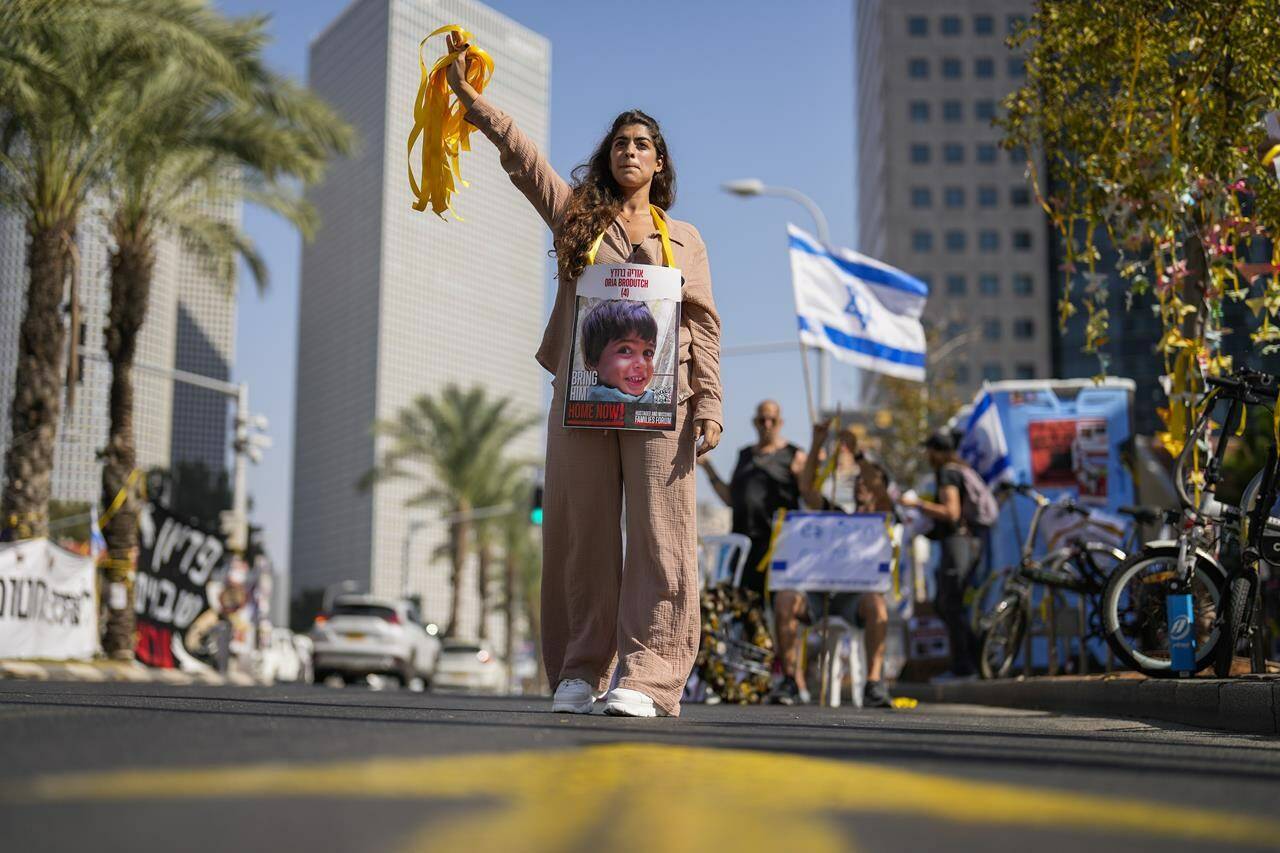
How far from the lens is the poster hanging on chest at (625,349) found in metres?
5.68

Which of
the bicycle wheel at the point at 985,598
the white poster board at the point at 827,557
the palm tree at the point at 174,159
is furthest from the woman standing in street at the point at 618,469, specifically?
the palm tree at the point at 174,159

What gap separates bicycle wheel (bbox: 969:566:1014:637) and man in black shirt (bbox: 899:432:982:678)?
0.11 m

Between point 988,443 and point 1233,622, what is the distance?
8374 millimetres

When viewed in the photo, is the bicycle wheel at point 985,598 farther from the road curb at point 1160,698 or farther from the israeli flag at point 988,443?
the israeli flag at point 988,443

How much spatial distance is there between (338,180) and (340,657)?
137 m

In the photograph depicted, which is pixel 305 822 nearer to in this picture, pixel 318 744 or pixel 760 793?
pixel 760 793

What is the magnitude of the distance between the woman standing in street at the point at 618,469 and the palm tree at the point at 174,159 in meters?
15.1

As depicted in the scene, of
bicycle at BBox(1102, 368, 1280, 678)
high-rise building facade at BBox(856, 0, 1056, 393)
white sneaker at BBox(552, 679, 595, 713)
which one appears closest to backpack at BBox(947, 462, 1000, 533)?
bicycle at BBox(1102, 368, 1280, 678)

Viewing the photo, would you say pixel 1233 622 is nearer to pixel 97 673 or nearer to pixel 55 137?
pixel 97 673

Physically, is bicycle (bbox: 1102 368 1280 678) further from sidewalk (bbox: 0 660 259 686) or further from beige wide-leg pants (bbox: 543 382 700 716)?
sidewalk (bbox: 0 660 259 686)

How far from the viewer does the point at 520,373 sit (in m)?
164

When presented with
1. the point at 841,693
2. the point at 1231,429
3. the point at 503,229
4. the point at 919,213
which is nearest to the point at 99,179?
the point at 841,693

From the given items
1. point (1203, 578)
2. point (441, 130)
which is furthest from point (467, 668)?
point (441, 130)

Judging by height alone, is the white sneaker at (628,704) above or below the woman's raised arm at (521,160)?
below
